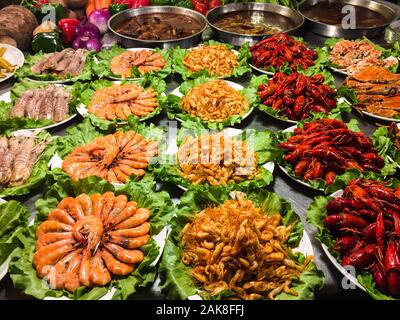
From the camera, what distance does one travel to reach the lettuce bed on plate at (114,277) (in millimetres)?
2287

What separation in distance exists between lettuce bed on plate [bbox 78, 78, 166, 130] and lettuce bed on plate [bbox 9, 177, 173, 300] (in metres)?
0.99

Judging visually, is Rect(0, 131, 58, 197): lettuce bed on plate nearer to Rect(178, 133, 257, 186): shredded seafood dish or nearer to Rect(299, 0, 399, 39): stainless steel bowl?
Rect(178, 133, 257, 186): shredded seafood dish

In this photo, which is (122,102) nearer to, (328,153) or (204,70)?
(204,70)

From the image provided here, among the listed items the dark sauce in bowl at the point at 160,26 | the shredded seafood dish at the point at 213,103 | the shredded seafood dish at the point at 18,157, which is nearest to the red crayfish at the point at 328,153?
the shredded seafood dish at the point at 213,103

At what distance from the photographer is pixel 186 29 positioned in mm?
5758

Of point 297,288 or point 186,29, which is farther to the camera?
point 186,29

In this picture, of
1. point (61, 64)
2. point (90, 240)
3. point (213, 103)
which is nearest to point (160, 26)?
point (61, 64)

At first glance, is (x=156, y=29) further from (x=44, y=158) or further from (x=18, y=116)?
(x=44, y=158)

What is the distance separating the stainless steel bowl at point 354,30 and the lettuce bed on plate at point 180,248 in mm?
4033

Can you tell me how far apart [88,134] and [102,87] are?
0.99m

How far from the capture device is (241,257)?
7.94 feet

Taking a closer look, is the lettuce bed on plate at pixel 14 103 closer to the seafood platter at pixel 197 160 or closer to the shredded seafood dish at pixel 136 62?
the seafood platter at pixel 197 160
